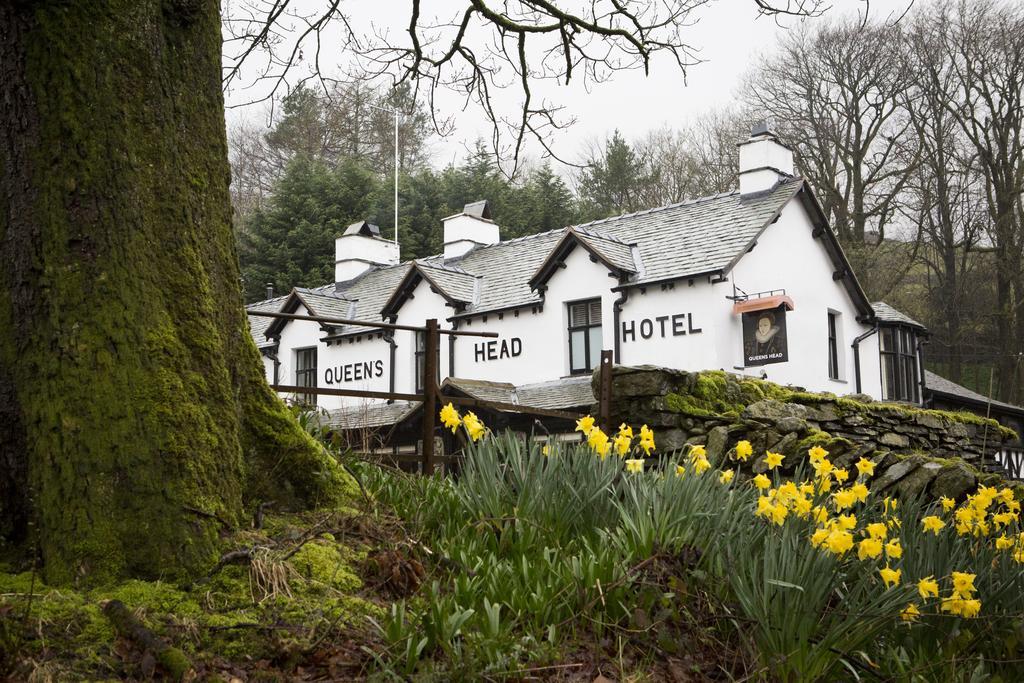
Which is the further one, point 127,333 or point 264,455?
point 264,455

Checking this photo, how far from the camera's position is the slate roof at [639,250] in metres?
21.1

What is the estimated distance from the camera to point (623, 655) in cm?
413

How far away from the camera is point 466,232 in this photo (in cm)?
2823

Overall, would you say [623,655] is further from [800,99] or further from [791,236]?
[800,99]

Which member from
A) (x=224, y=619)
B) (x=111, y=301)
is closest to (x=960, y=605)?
(x=224, y=619)

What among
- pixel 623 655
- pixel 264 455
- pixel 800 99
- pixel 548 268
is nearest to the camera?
pixel 623 655

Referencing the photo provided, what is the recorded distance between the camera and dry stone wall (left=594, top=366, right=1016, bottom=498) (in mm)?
8367

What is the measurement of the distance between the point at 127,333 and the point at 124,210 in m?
0.56

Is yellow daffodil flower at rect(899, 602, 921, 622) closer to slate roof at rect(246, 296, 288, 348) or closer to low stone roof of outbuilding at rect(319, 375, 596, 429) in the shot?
low stone roof of outbuilding at rect(319, 375, 596, 429)

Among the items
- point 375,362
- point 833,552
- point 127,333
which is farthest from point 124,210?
point 375,362

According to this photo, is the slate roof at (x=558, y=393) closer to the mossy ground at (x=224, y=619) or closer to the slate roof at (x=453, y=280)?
the slate roof at (x=453, y=280)

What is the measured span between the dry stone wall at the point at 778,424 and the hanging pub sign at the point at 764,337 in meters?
4.86

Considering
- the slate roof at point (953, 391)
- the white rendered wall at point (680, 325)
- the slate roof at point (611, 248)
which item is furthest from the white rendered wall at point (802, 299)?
the slate roof at point (953, 391)

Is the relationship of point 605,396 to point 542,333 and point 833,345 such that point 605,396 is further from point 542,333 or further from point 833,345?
point 833,345
